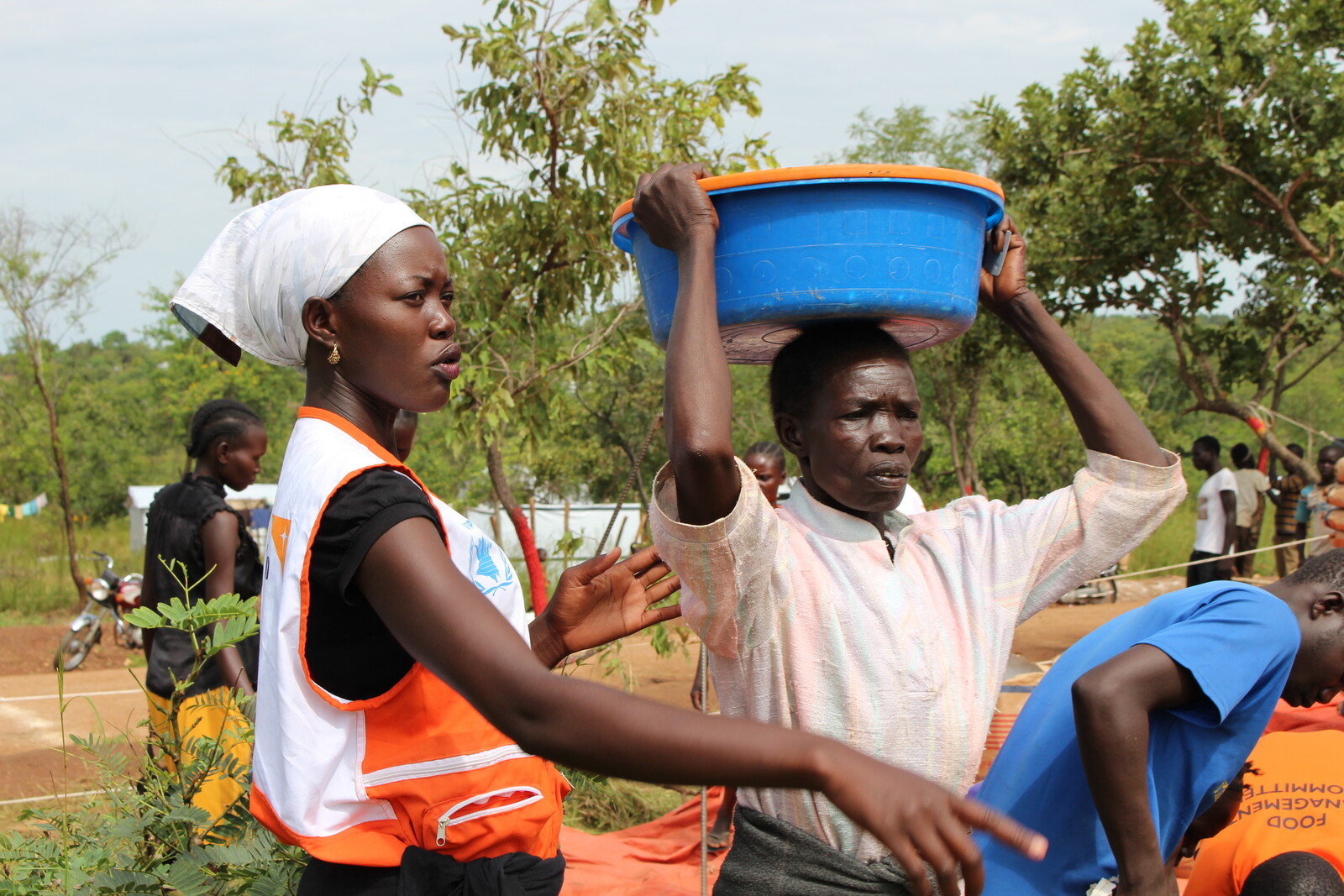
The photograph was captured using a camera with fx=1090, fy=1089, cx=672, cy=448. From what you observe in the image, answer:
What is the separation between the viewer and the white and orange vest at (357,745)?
1294mm

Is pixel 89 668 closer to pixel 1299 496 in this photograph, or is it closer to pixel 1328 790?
pixel 1328 790

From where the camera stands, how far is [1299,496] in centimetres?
1032

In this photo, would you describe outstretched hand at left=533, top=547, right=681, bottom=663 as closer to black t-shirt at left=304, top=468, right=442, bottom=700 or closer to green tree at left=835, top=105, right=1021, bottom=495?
black t-shirt at left=304, top=468, right=442, bottom=700

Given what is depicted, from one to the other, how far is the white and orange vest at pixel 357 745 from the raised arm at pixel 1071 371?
40.1 inches


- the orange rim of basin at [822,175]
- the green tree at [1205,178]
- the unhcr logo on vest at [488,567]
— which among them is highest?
the green tree at [1205,178]

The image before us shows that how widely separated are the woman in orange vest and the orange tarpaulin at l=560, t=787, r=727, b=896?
103 inches

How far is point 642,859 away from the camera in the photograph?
430 cm

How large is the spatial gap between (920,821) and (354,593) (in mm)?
675

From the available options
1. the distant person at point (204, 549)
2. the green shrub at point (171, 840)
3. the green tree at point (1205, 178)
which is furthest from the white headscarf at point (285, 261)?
the green tree at point (1205, 178)

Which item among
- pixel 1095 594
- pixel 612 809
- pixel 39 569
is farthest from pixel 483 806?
pixel 39 569

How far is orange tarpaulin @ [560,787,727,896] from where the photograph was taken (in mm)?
3967

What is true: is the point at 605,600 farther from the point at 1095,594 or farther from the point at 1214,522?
the point at 1095,594

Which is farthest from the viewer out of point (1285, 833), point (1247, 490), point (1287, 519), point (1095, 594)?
point (1095, 594)

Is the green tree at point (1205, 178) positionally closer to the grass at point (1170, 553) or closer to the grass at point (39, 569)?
the grass at point (1170, 553)
